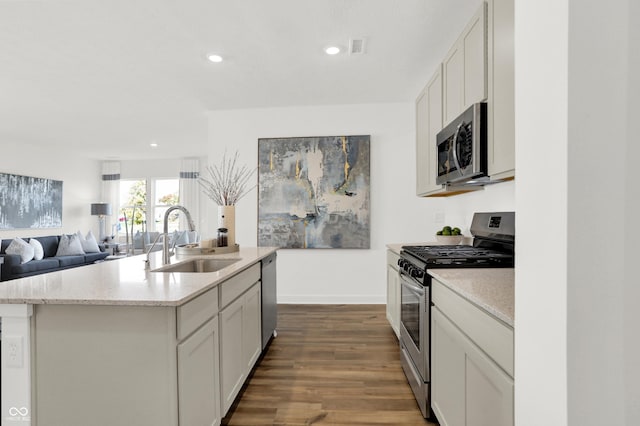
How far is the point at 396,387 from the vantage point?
7.34ft

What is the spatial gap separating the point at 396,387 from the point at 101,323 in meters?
1.83

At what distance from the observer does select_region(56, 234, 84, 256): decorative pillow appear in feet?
19.2

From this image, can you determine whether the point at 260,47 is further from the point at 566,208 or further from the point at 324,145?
the point at 566,208

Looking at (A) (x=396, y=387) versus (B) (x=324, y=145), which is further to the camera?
(B) (x=324, y=145)

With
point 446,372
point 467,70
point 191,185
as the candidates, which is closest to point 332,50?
point 467,70

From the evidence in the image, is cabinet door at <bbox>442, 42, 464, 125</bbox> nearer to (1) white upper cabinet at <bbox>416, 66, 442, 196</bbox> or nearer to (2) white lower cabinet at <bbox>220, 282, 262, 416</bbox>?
(1) white upper cabinet at <bbox>416, 66, 442, 196</bbox>

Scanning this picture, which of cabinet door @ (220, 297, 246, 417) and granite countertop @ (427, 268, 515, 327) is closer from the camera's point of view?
granite countertop @ (427, 268, 515, 327)

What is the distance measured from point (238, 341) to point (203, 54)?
2.43m

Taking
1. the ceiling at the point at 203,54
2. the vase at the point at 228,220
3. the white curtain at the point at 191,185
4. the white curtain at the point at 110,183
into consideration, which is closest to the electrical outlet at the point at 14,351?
the vase at the point at 228,220

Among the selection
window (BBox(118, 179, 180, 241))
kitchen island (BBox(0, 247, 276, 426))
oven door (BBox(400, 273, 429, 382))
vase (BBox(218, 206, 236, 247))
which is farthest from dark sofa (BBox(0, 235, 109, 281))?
oven door (BBox(400, 273, 429, 382))

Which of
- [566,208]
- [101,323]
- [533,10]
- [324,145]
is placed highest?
[324,145]

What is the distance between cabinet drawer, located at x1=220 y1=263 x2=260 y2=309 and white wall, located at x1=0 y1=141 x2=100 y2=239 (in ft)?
20.3
